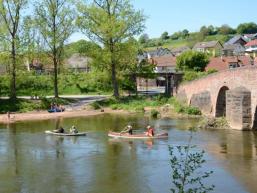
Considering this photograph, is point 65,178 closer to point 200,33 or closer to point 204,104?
point 204,104

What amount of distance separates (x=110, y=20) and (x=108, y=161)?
31726 millimetres

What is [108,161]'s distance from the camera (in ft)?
94.9

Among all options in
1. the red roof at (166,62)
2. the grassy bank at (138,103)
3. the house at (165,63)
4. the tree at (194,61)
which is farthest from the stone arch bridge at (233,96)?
the red roof at (166,62)

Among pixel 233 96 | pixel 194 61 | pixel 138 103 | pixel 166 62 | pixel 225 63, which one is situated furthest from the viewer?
pixel 166 62

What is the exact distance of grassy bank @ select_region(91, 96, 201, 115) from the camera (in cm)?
5404

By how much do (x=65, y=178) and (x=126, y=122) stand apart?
21.8m

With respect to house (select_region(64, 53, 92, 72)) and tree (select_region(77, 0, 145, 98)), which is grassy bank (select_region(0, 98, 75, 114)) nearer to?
tree (select_region(77, 0, 145, 98))

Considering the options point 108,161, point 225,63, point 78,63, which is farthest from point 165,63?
point 108,161

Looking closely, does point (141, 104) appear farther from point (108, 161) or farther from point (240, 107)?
point (108, 161)

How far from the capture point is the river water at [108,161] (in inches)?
922

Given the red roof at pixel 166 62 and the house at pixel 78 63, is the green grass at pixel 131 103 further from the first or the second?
the red roof at pixel 166 62

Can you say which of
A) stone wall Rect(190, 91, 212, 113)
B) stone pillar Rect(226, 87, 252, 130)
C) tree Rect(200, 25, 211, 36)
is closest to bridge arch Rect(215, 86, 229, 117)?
stone wall Rect(190, 91, 212, 113)

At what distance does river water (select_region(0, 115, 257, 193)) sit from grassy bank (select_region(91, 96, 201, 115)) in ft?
34.5

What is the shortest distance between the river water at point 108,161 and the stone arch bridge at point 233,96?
1.42 meters
